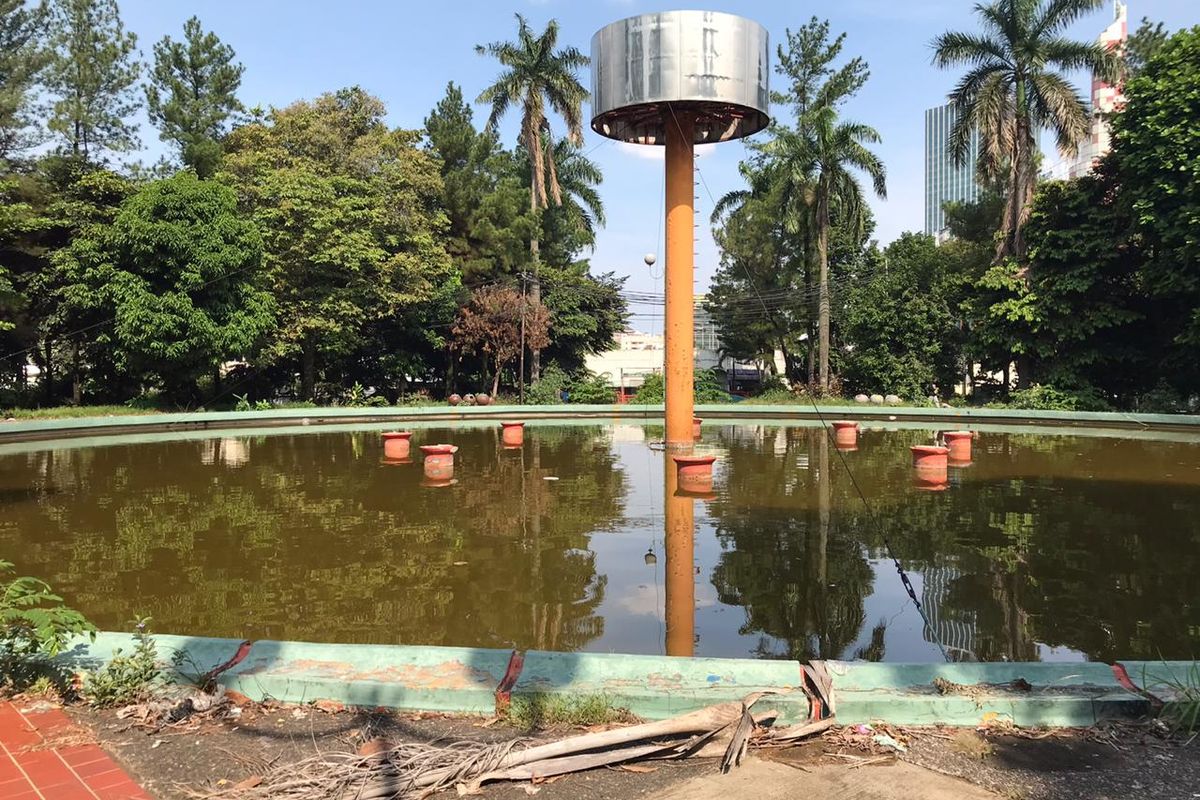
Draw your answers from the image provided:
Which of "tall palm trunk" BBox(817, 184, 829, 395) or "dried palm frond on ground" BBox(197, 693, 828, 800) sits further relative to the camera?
"tall palm trunk" BBox(817, 184, 829, 395)

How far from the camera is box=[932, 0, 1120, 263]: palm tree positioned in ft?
82.3

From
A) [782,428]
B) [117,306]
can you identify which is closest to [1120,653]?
[782,428]

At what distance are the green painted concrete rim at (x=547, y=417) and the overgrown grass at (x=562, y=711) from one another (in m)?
15.9

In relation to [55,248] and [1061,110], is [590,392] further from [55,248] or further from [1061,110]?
[55,248]

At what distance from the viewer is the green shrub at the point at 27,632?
3.77 m

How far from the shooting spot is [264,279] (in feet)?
93.5

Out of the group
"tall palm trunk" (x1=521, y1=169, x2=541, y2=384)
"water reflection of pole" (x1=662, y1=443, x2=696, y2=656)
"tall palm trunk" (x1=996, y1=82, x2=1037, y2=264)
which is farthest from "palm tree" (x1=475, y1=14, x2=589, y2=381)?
"water reflection of pole" (x1=662, y1=443, x2=696, y2=656)

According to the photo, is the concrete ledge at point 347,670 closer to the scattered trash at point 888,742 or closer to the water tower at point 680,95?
the scattered trash at point 888,742

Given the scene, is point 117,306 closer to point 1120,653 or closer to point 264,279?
point 264,279

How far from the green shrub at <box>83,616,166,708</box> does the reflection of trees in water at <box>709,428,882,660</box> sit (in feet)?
11.3

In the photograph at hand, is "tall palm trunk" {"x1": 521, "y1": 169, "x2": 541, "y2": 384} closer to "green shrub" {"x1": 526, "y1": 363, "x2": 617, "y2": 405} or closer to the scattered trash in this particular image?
"green shrub" {"x1": 526, "y1": 363, "x2": 617, "y2": 405}

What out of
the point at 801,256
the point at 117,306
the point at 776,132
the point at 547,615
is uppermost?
the point at 776,132

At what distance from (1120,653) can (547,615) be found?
3741mm

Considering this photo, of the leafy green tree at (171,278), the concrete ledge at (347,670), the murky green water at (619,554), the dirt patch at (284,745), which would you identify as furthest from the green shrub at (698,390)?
the dirt patch at (284,745)
